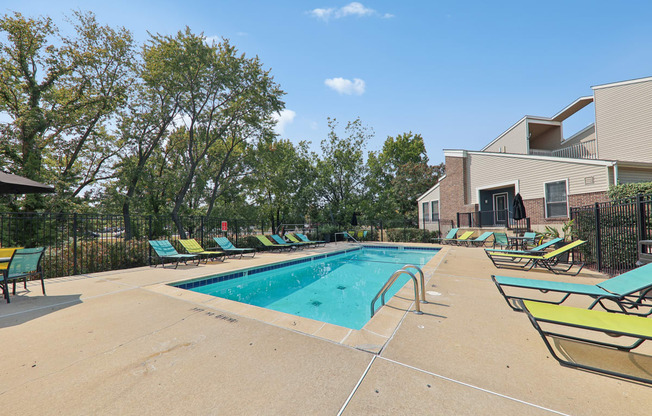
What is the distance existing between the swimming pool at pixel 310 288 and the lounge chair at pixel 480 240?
20.5 ft

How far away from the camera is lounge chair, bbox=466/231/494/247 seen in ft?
44.8

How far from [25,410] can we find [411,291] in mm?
4803

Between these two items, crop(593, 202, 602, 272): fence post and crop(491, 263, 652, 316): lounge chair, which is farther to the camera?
crop(593, 202, 602, 272): fence post

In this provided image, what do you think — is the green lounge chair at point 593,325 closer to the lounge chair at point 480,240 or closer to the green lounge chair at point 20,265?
the green lounge chair at point 20,265

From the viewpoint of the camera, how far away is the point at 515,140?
16.9 metres

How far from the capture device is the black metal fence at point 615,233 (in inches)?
211

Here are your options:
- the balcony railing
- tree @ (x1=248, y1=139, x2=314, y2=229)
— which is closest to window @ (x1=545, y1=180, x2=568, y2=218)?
the balcony railing

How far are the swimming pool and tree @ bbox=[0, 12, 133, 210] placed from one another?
14086 millimetres

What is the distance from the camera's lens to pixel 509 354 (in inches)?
96.7

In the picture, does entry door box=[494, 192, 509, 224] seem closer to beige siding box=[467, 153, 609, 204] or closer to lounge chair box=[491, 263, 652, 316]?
beige siding box=[467, 153, 609, 204]

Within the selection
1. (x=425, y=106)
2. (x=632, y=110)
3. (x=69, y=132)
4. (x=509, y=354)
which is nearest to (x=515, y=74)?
(x=425, y=106)

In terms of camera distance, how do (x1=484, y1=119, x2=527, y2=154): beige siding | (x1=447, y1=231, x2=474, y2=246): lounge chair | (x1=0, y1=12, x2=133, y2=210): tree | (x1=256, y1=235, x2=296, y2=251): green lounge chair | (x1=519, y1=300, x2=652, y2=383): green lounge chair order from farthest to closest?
(x1=484, y1=119, x2=527, y2=154): beige siding
(x1=447, y1=231, x2=474, y2=246): lounge chair
(x1=0, y1=12, x2=133, y2=210): tree
(x1=256, y1=235, x2=296, y2=251): green lounge chair
(x1=519, y1=300, x2=652, y2=383): green lounge chair

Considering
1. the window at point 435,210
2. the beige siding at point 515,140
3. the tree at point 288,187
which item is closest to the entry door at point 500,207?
the beige siding at point 515,140

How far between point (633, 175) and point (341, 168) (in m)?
20.5
